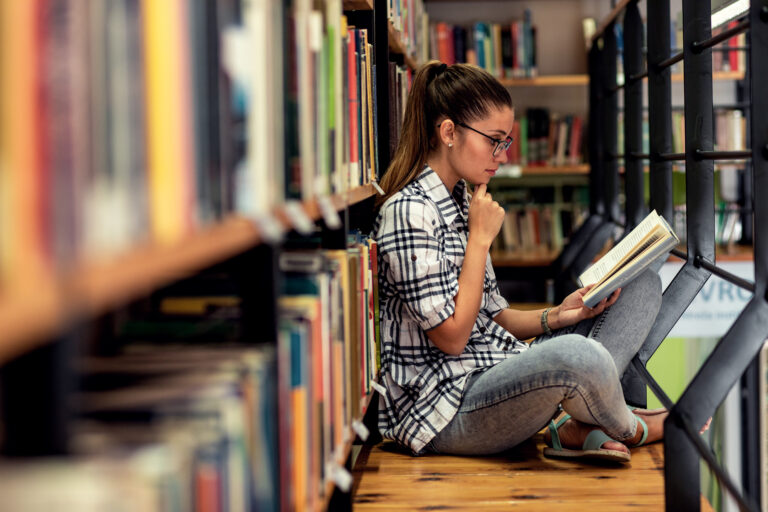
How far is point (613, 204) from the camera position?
3.58 m

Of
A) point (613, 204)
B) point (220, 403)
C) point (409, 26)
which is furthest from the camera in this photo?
point (613, 204)

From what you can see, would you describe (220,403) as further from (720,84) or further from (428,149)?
(720,84)

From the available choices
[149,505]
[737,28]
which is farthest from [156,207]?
[737,28]

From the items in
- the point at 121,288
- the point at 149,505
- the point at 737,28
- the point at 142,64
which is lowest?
the point at 149,505

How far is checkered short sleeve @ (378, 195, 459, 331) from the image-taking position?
1691 mm

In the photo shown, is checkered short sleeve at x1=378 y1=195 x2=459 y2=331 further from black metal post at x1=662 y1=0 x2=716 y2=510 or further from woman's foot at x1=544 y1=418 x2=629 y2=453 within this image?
black metal post at x1=662 y1=0 x2=716 y2=510

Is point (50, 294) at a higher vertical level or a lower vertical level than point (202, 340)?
higher

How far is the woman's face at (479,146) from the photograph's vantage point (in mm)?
1879

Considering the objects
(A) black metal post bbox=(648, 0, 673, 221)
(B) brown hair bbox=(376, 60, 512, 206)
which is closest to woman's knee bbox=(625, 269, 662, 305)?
(B) brown hair bbox=(376, 60, 512, 206)

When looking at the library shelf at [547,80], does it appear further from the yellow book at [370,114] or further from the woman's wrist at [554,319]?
the yellow book at [370,114]

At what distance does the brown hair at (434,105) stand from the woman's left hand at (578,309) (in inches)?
18.2

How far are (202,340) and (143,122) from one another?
16.4 inches

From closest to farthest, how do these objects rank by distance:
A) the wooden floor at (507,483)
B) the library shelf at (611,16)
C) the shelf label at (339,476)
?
the shelf label at (339,476) → the wooden floor at (507,483) → the library shelf at (611,16)

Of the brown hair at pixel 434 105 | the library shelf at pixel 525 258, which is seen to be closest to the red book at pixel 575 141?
the library shelf at pixel 525 258
